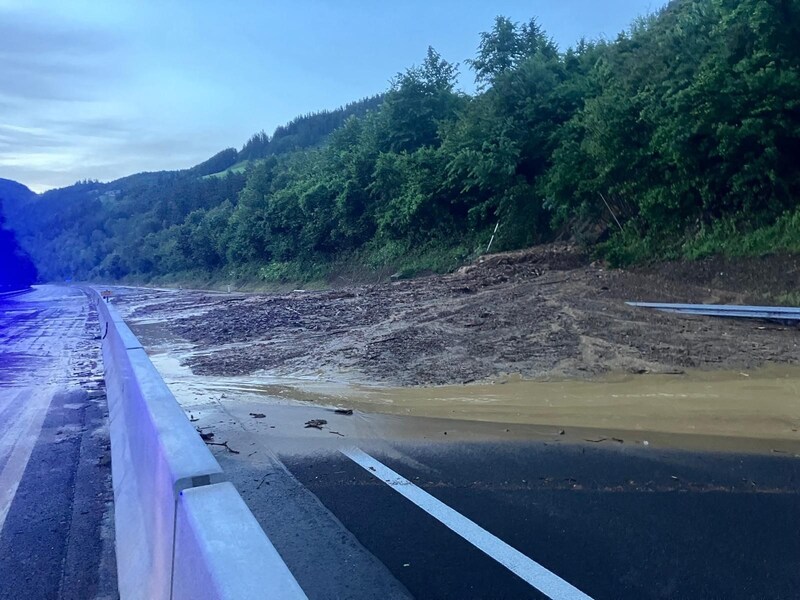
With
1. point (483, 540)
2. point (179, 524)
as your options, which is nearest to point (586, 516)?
point (483, 540)

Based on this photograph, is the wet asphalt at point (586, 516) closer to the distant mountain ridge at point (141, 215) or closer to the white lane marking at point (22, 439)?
the white lane marking at point (22, 439)

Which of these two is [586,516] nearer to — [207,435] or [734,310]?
[207,435]

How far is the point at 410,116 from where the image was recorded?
44062 millimetres

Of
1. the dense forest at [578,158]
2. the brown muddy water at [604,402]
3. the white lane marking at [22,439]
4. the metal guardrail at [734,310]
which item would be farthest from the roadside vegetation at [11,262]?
the metal guardrail at [734,310]

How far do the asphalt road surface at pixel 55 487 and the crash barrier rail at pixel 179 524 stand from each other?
0.94ft

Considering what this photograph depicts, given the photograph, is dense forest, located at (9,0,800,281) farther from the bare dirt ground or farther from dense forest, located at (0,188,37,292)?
dense forest, located at (0,188,37,292)

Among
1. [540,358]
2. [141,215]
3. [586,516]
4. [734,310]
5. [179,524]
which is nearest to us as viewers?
[179,524]

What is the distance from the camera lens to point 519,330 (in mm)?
13430

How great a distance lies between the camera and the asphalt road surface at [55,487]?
4199 millimetres

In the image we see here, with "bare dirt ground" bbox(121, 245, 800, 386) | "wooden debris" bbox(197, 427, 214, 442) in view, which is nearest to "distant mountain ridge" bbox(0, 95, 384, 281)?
"bare dirt ground" bbox(121, 245, 800, 386)

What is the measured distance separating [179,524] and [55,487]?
3675 mm

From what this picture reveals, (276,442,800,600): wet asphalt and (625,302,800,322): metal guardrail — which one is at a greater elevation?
(276,442,800,600): wet asphalt

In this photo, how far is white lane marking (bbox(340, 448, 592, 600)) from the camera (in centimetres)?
387

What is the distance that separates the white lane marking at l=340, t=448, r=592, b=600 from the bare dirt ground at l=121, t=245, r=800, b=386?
449 cm
